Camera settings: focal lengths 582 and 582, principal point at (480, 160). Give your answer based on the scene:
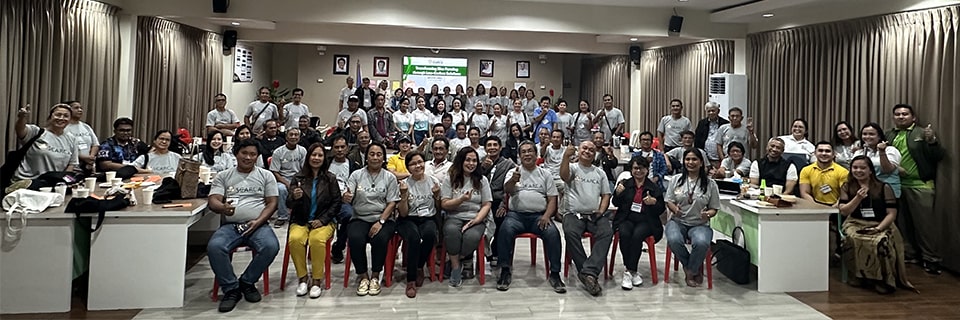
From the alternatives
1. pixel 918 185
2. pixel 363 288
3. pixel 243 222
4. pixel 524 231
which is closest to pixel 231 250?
pixel 243 222

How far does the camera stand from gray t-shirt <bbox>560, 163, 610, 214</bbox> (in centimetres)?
421

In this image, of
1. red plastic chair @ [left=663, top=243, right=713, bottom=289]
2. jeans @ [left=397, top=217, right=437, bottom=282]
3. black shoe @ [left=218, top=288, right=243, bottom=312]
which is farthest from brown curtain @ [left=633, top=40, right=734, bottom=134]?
black shoe @ [left=218, top=288, right=243, bottom=312]

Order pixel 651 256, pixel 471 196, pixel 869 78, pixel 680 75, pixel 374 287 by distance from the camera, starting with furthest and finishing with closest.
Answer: pixel 680 75
pixel 869 78
pixel 651 256
pixel 471 196
pixel 374 287

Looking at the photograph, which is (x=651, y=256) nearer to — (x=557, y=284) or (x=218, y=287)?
(x=557, y=284)

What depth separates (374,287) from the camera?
12.6 feet

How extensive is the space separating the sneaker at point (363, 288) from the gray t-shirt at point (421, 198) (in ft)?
1.75

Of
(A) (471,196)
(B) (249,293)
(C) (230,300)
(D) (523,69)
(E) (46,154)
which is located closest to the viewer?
(C) (230,300)

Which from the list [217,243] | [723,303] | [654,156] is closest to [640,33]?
[654,156]

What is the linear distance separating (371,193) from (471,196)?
69 cm

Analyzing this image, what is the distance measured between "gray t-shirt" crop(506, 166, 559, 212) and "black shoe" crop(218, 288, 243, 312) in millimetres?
1920

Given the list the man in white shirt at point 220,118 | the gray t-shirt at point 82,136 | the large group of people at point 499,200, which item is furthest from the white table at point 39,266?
the man in white shirt at point 220,118

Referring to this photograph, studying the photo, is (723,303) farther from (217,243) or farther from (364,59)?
(364,59)

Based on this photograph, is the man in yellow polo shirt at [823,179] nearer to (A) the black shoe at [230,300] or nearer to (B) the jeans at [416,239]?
(B) the jeans at [416,239]

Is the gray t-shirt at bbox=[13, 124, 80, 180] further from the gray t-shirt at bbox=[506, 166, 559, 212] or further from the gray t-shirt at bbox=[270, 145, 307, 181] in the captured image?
the gray t-shirt at bbox=[506, 166, 559, 212]
